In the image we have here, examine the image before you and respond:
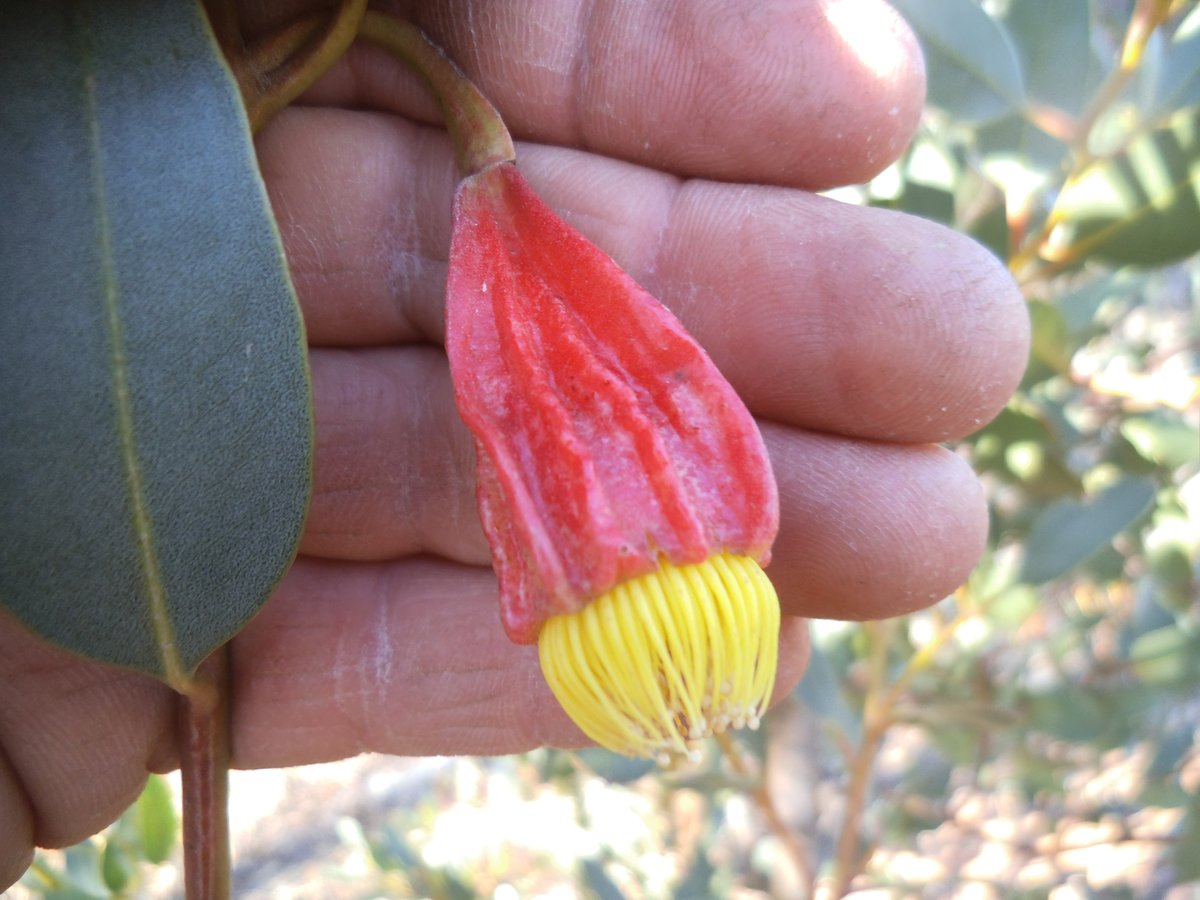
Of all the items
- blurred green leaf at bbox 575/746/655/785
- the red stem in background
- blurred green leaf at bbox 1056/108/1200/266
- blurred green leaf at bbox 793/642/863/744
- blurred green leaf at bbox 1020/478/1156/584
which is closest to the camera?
the red stem in background

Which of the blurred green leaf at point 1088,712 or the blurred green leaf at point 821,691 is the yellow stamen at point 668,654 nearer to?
the blurred green leaf at point 821,691

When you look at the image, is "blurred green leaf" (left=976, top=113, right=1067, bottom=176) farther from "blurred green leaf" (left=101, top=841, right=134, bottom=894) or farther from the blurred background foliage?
"blurred green leaf" (left=101, top=841, right=134, bottom=894)

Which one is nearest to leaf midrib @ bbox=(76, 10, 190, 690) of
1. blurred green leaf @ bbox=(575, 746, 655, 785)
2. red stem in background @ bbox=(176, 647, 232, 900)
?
red stem in background @ bbox=(176, 647, 232, 900)

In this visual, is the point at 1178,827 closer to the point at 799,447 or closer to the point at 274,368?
the point at 799,447

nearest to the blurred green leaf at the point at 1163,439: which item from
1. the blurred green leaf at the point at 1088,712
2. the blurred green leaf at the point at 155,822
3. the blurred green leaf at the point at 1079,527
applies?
the blurred green leaf at the point at 1079,527

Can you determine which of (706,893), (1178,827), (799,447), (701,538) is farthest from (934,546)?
(1178,827)
